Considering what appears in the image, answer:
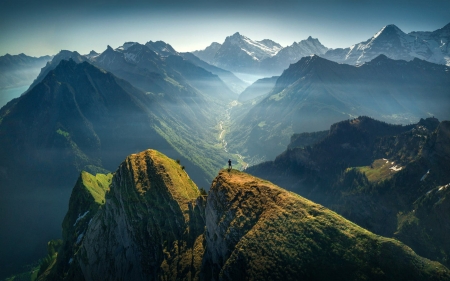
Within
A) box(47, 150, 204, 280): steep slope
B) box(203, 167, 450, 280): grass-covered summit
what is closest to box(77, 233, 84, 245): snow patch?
box(47, 150, 204, 280): steep slope

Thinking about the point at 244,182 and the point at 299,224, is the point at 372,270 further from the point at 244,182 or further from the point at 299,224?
the point at 244,182

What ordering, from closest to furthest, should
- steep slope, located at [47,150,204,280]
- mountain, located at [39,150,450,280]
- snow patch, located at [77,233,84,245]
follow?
mountain, located at [39,150,450,280] < steep slope, located at [47,150,204,280] < snow patch, located at [77,233,84,245]

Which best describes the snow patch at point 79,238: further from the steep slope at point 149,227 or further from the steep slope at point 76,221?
the steep slope at point 149,227

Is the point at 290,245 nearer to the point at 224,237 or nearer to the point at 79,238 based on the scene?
the point at 224,237

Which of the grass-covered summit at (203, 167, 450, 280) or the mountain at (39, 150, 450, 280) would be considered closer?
the grass-covered summit at (203, 167, 450, 280)

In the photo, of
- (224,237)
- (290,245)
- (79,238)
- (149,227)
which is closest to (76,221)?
(79,238)

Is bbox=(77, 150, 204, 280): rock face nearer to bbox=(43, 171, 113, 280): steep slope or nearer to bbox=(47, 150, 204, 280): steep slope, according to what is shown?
bbox=(47, 150, 204, 280): steep slope
